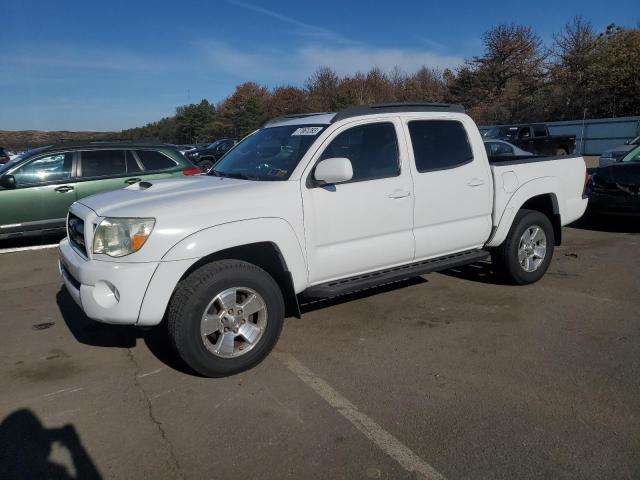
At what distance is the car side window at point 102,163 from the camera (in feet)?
26.9

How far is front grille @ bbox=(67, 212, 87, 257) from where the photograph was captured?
3.83 meters

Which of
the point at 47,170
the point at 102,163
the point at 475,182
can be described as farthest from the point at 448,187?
the point at 47,170

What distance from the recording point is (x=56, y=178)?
318 inches

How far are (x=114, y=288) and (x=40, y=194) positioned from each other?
5523 mm

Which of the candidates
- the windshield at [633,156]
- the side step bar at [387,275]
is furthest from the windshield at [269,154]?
the windshield at [633,156]

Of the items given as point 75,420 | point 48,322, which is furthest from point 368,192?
point 48,322

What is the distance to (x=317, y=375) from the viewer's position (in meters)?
3.73

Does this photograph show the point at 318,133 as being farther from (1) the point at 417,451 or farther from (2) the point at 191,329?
(1) the point at 417,451

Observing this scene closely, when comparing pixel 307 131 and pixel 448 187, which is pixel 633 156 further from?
pixel 307 131

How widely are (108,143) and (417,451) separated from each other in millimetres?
7419

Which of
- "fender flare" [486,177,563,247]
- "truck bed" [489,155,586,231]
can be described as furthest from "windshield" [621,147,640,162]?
"fender flare" [486,177,563,247]

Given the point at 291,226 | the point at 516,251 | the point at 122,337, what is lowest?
the point at 122,337

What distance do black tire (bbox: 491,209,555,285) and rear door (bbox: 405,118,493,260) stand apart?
372 mm

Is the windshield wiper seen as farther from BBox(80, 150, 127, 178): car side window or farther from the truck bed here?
BBox(80, 150, 127, 178): car side window
